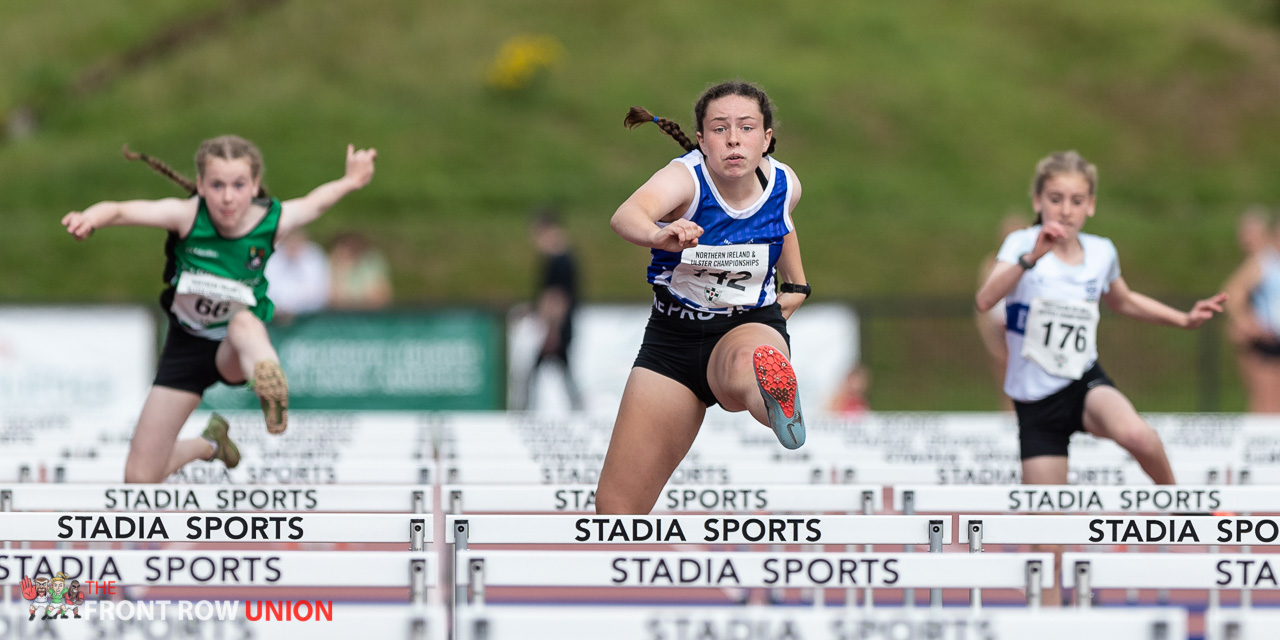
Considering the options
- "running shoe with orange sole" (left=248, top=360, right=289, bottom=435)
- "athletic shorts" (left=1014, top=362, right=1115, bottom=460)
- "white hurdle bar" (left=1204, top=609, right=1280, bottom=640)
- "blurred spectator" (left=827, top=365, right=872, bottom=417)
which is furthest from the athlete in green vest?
"blurred spectator" (left=827, top=365, right=872, bottom=417)

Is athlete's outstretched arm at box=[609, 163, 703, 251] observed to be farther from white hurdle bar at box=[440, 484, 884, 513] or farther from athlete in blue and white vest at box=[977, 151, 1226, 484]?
athlete in blue and white vest at box=[977, 151, 1226, 484]

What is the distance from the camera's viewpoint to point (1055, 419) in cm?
652

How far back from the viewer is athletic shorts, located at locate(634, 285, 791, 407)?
5434 millimetres

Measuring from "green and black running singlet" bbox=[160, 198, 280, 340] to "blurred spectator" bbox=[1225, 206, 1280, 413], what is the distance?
9169mm

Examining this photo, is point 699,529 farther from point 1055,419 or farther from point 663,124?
point 1055,419

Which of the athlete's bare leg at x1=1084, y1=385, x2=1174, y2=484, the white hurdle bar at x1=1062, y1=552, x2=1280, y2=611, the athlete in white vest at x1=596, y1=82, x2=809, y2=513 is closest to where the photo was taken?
the white hurdle bar at x1=1062, y1=552, x2=1280, y2=611

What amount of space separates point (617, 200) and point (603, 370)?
1435 cm

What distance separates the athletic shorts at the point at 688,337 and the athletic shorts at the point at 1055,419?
1582 mm

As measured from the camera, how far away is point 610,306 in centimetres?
1572

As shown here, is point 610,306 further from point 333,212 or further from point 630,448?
point 333,212

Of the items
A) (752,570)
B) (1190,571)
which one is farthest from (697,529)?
(1190,571)

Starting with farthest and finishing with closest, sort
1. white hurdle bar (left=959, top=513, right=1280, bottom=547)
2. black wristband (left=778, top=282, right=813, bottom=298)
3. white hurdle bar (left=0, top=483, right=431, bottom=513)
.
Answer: black wristband (left=778, top=282, right=813, bottom=298)
white hurdle bar (left=0, top=483, right=431, bottom=513)
white hurdle bar (left=959, top=513, right=1280, bottom=547)

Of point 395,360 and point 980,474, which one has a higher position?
point 395,360

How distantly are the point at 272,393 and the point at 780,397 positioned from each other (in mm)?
2358
